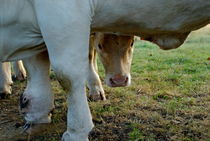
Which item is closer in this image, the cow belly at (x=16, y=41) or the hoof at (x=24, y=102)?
the cow belly at (x=16, y=41)

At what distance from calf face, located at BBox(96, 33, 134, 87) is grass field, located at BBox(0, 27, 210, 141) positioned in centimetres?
23

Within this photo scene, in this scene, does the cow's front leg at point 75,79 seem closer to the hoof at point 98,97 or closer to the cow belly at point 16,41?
the cow belly at point 16,41

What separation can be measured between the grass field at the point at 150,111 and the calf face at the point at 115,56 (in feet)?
0.77

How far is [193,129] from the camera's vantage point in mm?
3006

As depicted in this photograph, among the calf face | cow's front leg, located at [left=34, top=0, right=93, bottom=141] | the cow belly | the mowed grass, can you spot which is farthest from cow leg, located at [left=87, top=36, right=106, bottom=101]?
cow's front leg, located at [left=34, top=0, right=93, bottom=141]

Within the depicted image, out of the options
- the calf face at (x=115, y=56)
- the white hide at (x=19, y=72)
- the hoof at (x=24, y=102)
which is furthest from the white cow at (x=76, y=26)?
the white hide at (x=19, y=72)

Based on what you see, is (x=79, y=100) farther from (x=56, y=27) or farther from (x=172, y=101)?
(x=172, y=101)

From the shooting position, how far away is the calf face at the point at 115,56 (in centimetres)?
372

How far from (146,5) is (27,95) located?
4.30 ft

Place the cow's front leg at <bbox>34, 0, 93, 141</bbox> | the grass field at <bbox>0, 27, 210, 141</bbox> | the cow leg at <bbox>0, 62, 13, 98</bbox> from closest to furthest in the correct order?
1. the cow's front leg at <bbox>34, 0, 93, 141</bbox>
2. the grass field at <bbox>0, 27, 210, 141</bbox>
3. the cow leg at <bbox>0, 62, 13, 98</bbox>

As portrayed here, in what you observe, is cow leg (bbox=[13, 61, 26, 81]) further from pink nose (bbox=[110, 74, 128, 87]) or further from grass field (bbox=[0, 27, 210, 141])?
pink nose (bbox=[110, 74, 128, 87])

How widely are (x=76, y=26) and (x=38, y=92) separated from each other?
100 cm

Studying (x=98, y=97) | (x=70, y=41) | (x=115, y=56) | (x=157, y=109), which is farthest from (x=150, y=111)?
(x=70, y=41)

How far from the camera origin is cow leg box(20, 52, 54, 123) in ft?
10.4
